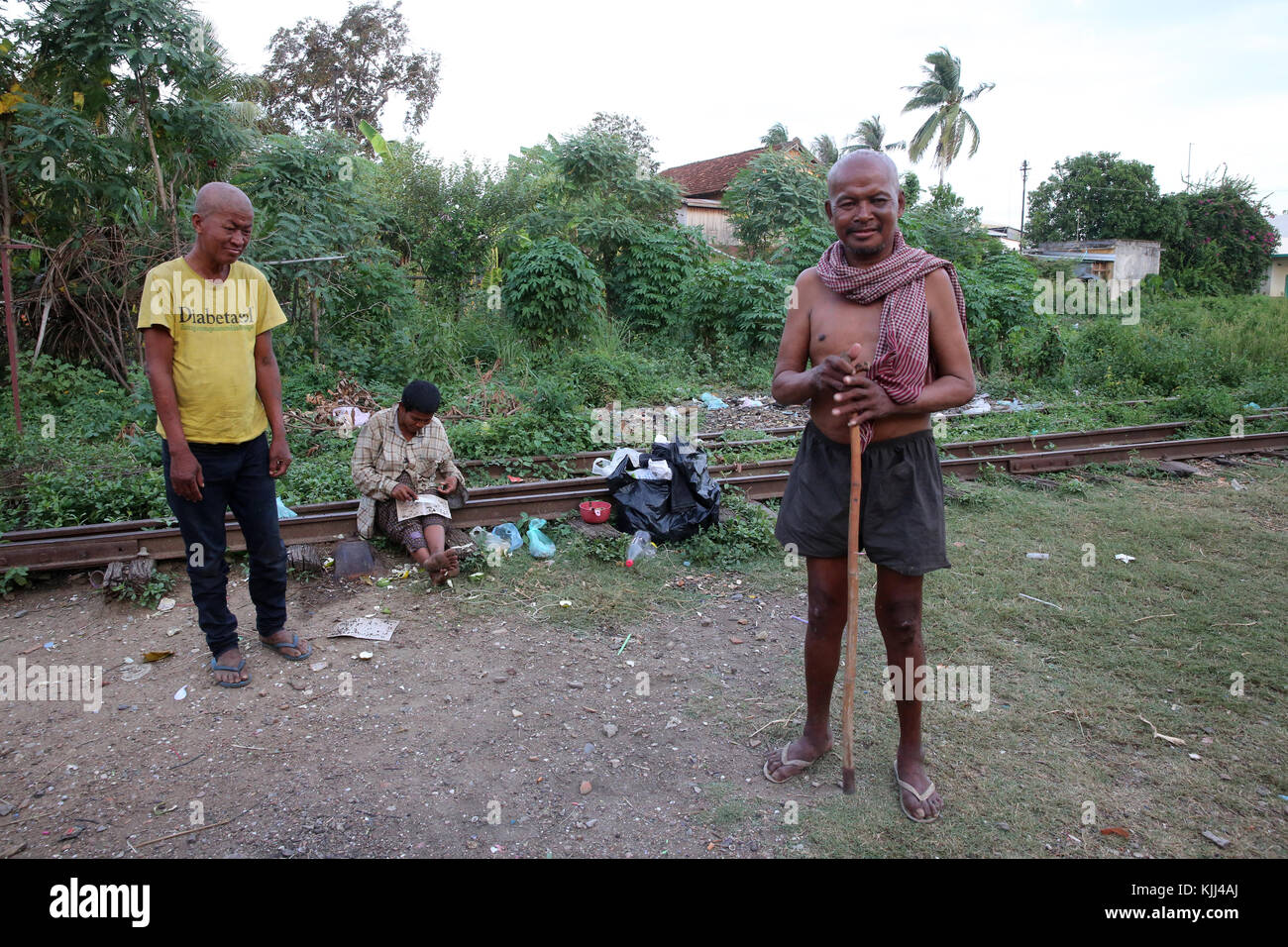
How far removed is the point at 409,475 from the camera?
5.36 meters

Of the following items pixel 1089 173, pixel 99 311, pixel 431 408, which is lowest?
pixel 431 408

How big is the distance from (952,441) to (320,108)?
2557cm

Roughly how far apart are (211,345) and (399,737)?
2.01 meters

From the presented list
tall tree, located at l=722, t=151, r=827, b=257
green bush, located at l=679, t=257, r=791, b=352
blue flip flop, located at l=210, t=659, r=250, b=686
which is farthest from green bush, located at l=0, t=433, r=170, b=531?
tall tree, located at l=722, t=151, r=827, b=257

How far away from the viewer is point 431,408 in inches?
202

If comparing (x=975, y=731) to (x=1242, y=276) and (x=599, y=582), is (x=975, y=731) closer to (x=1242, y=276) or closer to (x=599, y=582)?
(x=599, y=582)

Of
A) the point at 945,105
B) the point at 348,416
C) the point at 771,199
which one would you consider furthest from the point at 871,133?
the point at 348,416

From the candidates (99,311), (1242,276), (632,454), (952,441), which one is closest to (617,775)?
(632,454)

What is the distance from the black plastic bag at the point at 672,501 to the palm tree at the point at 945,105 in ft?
128

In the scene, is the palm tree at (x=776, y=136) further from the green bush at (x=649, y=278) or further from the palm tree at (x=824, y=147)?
the green bush at (x=649, y=278)

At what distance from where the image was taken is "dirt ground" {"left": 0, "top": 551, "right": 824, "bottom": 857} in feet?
9.59

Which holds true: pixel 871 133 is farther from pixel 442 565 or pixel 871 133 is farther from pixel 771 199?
pixel 442 565

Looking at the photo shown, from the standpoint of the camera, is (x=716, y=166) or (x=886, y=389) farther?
(x=716, y=166)

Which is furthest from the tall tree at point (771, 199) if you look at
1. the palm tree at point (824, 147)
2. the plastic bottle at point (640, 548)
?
Result: the palm tree at point (824, 147)
